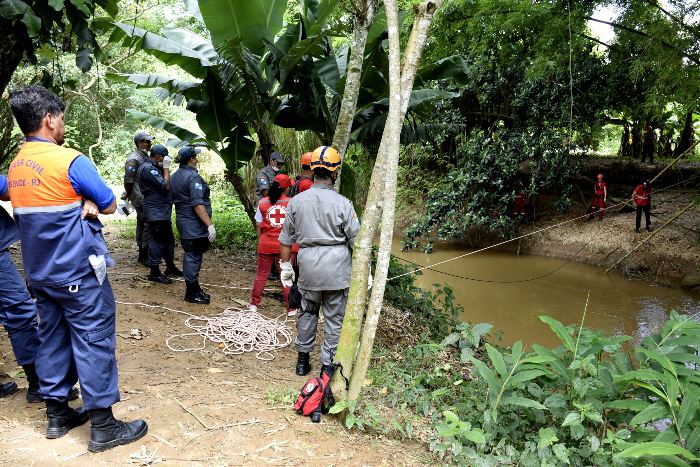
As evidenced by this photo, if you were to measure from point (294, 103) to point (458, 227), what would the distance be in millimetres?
6111

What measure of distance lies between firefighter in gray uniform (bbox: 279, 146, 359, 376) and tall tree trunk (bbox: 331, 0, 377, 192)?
76 centimetres

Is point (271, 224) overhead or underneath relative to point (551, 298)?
overhead

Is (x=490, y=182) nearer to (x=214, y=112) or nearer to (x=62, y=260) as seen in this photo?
(x=214, y=112)

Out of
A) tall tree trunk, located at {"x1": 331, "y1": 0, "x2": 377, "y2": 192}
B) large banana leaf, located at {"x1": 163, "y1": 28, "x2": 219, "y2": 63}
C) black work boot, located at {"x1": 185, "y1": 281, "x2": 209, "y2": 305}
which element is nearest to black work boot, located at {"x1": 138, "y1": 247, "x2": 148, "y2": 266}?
black work boot, located at {"x1": 185, "y1": 281, "x2": 209, "y2": 305}

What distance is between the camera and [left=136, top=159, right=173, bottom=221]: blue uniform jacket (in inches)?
224

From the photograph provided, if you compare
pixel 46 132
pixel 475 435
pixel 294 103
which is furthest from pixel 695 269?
pixel 46 132

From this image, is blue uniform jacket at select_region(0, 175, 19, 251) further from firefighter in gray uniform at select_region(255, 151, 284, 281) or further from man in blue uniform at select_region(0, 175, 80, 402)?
firefighter in gray uniform at select_region(255, 151, 284, 281)

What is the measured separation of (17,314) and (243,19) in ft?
12.4

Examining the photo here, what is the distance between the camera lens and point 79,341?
7.94 feet

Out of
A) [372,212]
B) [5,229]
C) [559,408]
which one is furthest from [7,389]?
[559,408]

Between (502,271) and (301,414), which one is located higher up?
(301,414)

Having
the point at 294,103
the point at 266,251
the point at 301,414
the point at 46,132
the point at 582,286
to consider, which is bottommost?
the point at 582,286

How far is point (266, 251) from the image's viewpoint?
16.4 ft

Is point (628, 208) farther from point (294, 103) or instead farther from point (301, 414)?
point (301, 414)
